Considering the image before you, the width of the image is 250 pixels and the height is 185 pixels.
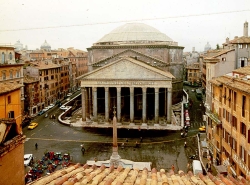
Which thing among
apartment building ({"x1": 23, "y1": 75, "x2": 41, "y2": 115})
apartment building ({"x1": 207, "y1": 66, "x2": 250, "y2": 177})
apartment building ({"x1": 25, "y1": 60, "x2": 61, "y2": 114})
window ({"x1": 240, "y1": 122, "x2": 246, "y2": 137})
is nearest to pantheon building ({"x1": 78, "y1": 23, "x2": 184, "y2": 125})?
apartment building ({"x1": 25, "y1": 60, "x2": 61, "y2": 114})

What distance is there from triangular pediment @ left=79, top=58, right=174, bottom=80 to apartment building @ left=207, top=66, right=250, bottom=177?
1530cm

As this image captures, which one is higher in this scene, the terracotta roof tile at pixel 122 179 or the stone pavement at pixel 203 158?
the terracotta roof tile at pixel 122 179

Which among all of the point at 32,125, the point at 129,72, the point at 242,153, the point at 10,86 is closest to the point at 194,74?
the point at 129,72

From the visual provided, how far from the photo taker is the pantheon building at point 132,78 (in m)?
45.5

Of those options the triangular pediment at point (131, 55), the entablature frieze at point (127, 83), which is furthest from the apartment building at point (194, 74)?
the entablature frieze at point (127, 83)

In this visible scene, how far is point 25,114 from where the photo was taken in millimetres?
51156

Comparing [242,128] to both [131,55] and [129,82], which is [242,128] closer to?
[129,82]

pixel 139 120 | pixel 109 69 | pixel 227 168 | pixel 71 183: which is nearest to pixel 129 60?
pixel 109 69

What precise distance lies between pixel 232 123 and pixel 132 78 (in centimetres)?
2345

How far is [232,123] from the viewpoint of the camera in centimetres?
2372

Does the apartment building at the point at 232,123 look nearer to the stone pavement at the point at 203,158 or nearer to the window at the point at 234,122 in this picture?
the window at the point at 234,122

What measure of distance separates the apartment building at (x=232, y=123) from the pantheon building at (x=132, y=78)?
1605 centimetres

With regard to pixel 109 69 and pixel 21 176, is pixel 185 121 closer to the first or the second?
pixel 109 69

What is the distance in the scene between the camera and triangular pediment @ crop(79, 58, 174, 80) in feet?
148
